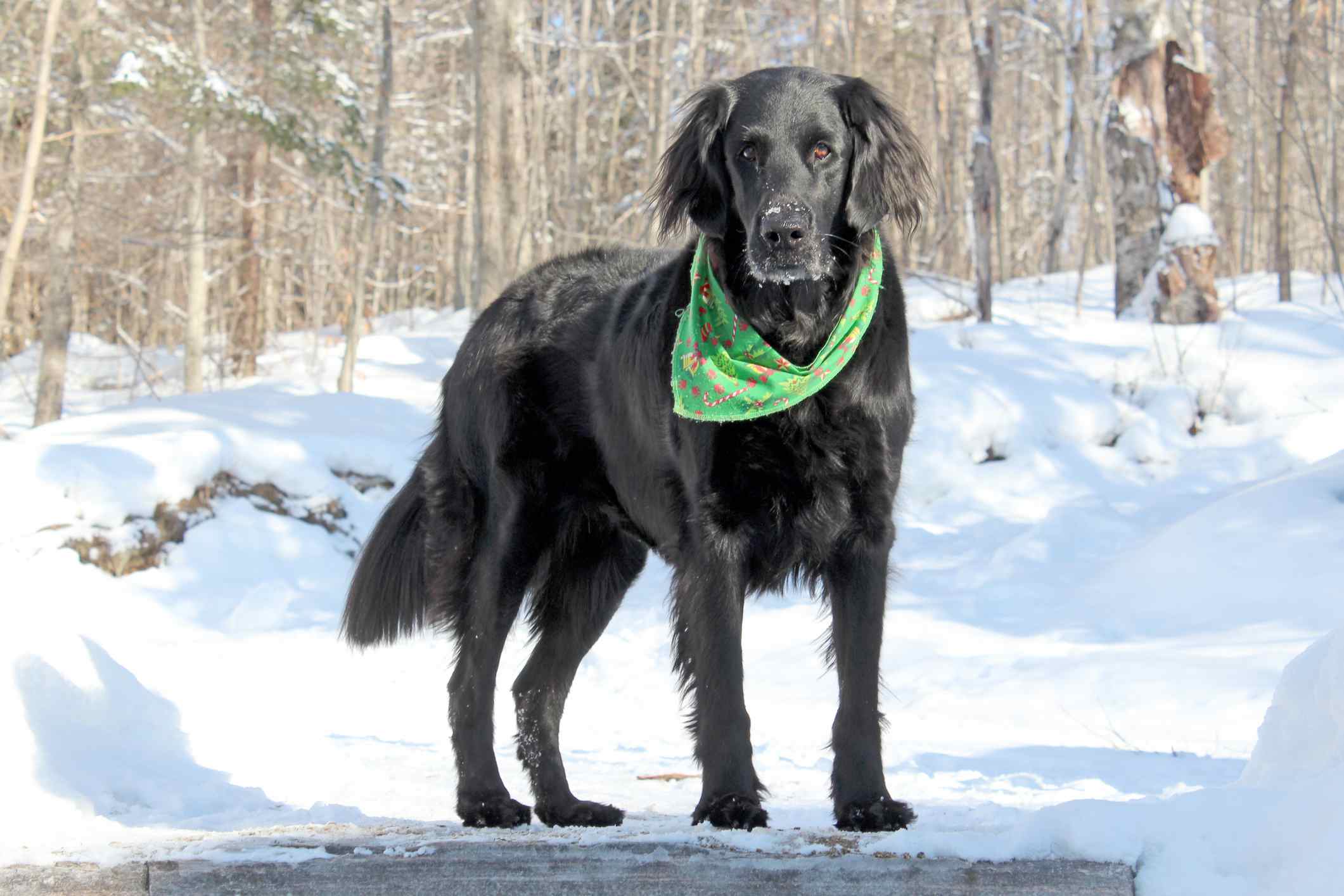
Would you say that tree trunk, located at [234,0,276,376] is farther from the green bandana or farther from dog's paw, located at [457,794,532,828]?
the green bandana

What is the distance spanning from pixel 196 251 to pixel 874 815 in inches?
538

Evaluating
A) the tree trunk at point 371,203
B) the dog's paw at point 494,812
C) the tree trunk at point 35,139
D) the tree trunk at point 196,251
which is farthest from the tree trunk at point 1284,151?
the tree trunk at point 196,251

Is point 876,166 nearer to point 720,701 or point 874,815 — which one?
point 720,701

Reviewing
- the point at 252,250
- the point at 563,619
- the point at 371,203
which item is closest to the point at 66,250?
the point at 371,203

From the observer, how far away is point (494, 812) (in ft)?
10.9

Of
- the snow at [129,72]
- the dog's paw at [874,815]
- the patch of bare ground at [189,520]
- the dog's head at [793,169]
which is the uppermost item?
the snow at [129,72]

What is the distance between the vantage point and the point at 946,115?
26.3 m

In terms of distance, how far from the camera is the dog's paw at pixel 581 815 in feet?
11.0

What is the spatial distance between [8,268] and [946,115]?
20083mm

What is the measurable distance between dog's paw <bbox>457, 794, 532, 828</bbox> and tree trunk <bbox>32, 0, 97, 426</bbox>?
11097mm

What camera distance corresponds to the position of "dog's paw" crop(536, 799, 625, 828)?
3355 mm

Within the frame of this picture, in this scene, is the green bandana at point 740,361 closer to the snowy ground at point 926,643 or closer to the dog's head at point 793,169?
the dog's head at point 793,169

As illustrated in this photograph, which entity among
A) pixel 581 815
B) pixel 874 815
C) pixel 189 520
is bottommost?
pixel 189 520

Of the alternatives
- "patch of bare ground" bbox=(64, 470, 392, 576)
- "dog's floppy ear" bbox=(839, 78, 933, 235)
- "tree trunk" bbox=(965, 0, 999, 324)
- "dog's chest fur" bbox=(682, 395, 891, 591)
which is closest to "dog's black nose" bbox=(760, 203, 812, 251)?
"dog's floppy ear" bbox=(839, 78, 933, 235)
